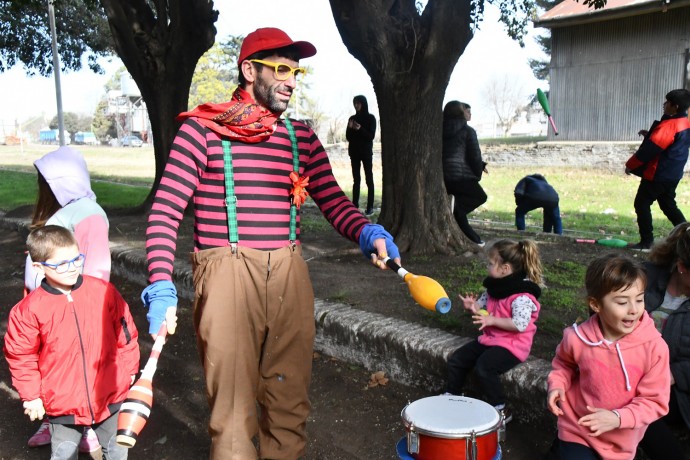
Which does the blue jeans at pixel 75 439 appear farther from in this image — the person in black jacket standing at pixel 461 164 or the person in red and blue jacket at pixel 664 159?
the person in red and blue jacket at pixel 664 159

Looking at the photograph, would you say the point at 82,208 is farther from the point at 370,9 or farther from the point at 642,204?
the point at 642,204

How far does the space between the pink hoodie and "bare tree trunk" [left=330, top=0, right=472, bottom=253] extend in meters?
3.82

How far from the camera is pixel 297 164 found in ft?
9.31

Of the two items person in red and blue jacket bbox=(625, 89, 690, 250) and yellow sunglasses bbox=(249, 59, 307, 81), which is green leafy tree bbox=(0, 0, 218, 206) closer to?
person in red and blue jacket bbox=(625, 89, 690, 250)

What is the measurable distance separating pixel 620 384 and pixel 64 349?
7.77 ft

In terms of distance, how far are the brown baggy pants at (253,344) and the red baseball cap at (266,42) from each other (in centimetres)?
83

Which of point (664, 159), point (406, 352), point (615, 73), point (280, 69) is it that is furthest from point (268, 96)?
point (615, 73)

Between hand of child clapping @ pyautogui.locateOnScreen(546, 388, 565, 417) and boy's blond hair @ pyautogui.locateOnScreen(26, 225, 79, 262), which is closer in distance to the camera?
hand of child clapping @ pyautogui.locateOnScreen(546, 388, 565, 417)

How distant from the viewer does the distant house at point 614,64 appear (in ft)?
63.5

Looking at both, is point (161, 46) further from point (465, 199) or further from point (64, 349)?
point (64, 349)

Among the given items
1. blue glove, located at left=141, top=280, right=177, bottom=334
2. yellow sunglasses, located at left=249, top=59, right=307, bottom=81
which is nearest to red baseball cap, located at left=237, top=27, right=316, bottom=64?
yellow sunglasses, located at left=249, top=59, right=307, bottom=81

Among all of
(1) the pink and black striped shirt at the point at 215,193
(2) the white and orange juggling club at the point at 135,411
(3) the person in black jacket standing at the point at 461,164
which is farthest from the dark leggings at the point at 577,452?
(3) the person in black jacket standing at the point at 461,164

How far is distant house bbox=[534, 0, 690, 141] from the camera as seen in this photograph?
1936cm

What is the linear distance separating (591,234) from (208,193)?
7.23 meters
